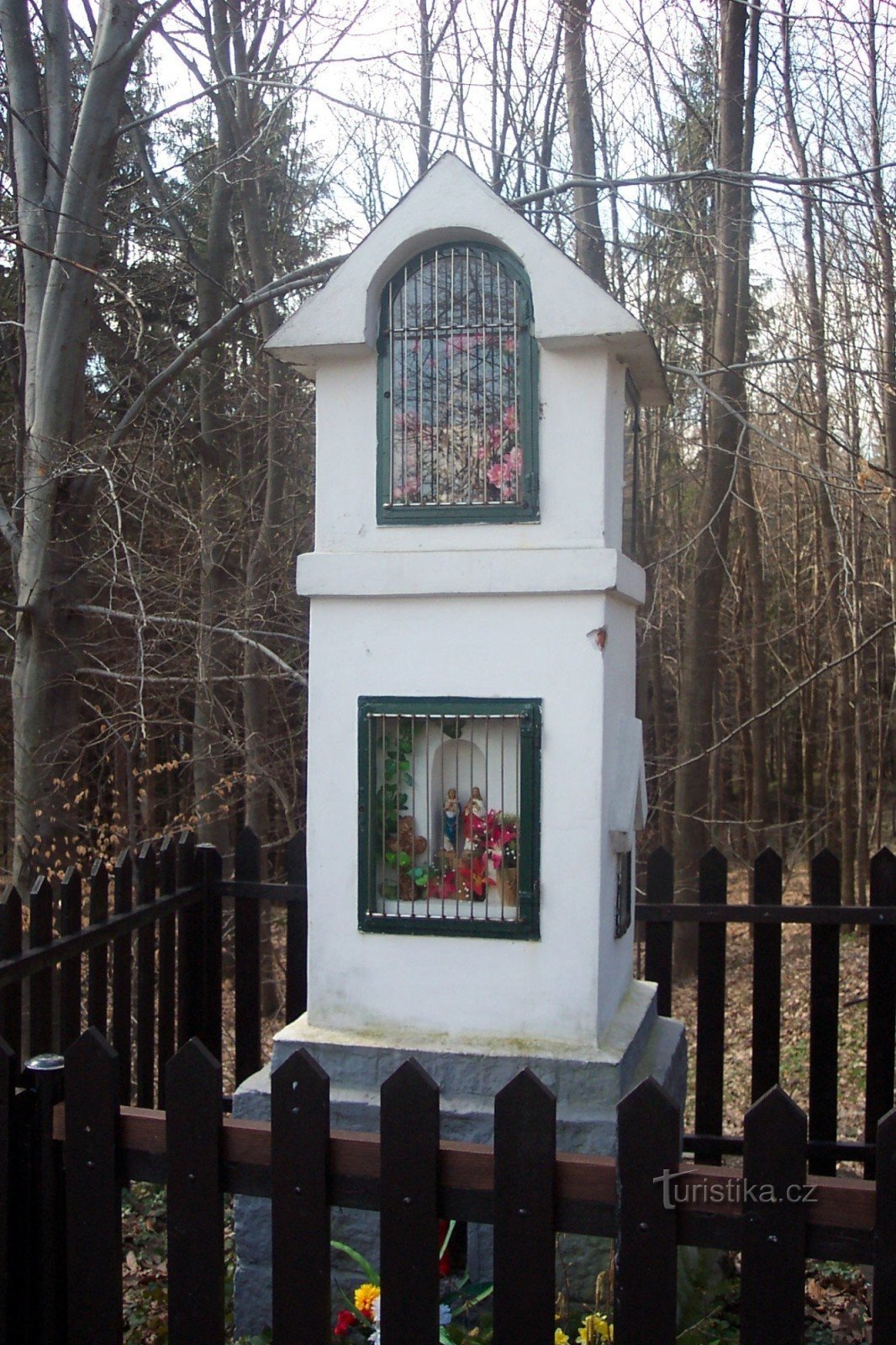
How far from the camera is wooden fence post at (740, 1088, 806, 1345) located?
1.99 m

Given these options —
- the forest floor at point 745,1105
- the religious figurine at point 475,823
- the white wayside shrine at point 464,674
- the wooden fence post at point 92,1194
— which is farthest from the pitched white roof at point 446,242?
the forest floor at point 745,1105

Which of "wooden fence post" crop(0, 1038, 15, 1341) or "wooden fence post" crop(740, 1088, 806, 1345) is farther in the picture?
"wooden fence post" crop(0, 1038, 15, 1341)

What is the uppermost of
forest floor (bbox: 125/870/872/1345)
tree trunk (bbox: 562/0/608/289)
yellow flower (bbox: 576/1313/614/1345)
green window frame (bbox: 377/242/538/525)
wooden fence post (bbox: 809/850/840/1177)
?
tree trunk (bbox: 562/0/608/289)

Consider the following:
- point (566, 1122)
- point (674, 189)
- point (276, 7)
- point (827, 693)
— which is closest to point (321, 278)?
point (276, 7)

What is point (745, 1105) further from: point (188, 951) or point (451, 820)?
point (451, 820)

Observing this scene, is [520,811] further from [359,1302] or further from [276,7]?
[276,7]

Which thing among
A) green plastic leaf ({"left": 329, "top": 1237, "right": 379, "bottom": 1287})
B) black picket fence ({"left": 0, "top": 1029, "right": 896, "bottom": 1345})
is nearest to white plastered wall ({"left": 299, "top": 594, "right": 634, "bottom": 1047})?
green plastic leaf ({"left": 329, "top": 1237, "right": 379, "bottom": 1287})

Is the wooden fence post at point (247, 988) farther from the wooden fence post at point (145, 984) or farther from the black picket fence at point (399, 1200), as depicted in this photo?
the black picket fence at point (399, 1200)

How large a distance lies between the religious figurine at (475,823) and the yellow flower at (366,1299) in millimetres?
1243

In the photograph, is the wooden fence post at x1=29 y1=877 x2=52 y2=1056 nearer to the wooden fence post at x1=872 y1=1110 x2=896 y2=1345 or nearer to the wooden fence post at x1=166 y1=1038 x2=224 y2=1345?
the wooden fence post at x1=166 y1=1038 x2=224 y2=1345

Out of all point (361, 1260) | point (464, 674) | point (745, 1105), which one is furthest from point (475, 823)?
point (745, 1105)

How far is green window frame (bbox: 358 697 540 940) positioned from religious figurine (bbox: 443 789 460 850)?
0.04ft

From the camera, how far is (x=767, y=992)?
425cm

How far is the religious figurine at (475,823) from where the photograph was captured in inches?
132
